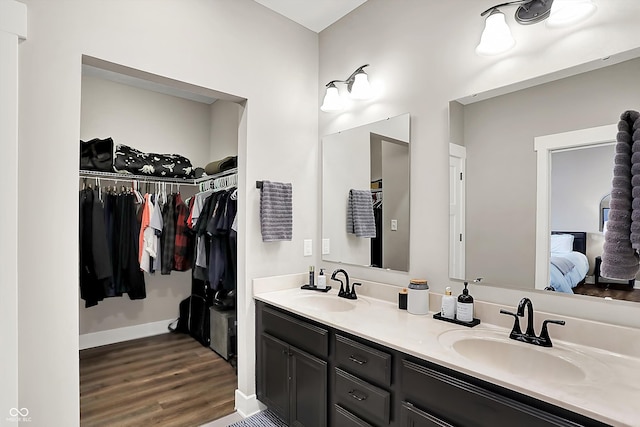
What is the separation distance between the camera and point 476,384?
121 cm

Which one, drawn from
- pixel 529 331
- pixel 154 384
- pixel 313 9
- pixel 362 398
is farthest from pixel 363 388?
pixel 313 9

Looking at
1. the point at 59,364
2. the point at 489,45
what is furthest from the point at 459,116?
the point at 59,364

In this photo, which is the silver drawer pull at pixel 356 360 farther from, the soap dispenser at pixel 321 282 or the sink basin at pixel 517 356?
the soap dispenser at pixel 321 282

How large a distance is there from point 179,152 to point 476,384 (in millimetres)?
3907

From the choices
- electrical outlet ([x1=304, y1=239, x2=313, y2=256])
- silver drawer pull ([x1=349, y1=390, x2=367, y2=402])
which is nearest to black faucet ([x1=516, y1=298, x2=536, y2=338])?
silver drawer pull ([x1=349, y1=390, x2=367, y2=402])

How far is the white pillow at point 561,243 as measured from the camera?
153cm

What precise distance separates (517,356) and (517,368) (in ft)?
0.16

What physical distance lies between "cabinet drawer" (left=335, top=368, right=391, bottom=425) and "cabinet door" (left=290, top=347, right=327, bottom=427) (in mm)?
119

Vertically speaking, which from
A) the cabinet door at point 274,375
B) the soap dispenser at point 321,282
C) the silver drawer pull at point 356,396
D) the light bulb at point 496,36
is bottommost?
the cabinet door at point 274,375

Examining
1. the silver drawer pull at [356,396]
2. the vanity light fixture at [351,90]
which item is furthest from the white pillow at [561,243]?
the vanity light fixture at [351,90]

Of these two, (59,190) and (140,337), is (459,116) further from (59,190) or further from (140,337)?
(140,337)

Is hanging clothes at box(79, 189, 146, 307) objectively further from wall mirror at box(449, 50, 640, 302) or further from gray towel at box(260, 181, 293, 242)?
wall mirror at box(449, 50, 640, 302)

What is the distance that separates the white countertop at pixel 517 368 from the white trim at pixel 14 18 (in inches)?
75.2

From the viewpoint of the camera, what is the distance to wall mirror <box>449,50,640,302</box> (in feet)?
4.71
